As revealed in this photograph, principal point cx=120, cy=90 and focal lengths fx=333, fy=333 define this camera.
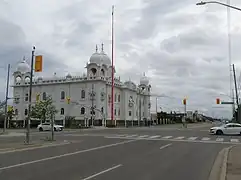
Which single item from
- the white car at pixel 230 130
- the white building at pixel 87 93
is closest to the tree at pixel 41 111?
the white building at pixel 87 93

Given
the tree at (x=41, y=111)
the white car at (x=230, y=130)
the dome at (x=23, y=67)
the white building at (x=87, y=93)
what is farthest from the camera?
the dome at (x=23, y=67)

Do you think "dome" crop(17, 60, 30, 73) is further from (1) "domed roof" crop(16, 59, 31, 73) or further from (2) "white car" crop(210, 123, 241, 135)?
(2) "white car" crop(210, 123, 241, 135)

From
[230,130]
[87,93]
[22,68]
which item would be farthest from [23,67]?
[230,130]

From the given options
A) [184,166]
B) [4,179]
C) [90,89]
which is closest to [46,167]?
[4,179]

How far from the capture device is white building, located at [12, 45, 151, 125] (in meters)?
88.8

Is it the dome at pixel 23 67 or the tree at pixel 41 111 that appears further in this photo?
the dome at pixel 23 67

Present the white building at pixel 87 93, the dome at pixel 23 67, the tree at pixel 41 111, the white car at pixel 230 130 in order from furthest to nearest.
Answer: the dome at pixel 23 67, the white building at pixel 87 93, the tree at pixel 41 111, the white car at pixel 230 130

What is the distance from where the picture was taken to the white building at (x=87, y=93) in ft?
291

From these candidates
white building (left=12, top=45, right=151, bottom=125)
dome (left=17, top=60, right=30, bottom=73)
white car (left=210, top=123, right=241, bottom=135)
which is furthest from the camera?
dome (left=17, top=60, right=30, bottom=73)

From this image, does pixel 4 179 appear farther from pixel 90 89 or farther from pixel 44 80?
pixel 44 80

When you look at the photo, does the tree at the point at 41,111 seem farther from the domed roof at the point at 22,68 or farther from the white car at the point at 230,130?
the white car at the point at 230,130

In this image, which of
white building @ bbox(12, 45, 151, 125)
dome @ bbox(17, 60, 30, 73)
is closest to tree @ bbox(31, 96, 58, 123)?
white building @ bbox(12, 45, 151, 125)

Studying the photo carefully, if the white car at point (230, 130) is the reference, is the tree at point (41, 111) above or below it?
above

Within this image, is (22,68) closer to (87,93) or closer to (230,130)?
(87,93)
